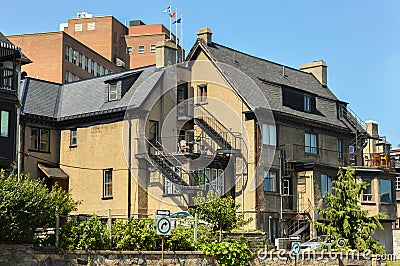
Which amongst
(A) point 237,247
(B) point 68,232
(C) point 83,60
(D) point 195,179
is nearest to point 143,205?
(D) point 195,179

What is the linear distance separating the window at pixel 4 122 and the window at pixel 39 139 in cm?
1152

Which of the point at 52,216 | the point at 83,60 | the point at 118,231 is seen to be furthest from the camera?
the point at 83,60

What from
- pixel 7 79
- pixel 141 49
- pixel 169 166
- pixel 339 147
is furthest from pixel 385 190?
pixel 141 49

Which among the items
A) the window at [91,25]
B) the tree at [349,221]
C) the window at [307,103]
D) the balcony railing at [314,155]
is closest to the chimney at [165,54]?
the balcony railing at [314,155]

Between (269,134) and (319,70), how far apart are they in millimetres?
15155

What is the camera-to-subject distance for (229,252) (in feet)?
90.9

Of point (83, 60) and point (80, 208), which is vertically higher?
point (83, 60)

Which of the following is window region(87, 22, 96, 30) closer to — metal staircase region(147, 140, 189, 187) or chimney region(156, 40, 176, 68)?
chimney region(156, 40, 176, 68)

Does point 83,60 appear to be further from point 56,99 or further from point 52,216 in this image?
point 52,216

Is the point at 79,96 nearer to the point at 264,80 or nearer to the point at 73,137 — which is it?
the point at 73,137

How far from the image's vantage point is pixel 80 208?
4666 centimetres

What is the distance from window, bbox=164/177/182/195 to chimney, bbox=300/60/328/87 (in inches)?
810

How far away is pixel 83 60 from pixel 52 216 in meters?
60.2

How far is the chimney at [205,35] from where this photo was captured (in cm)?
5006
